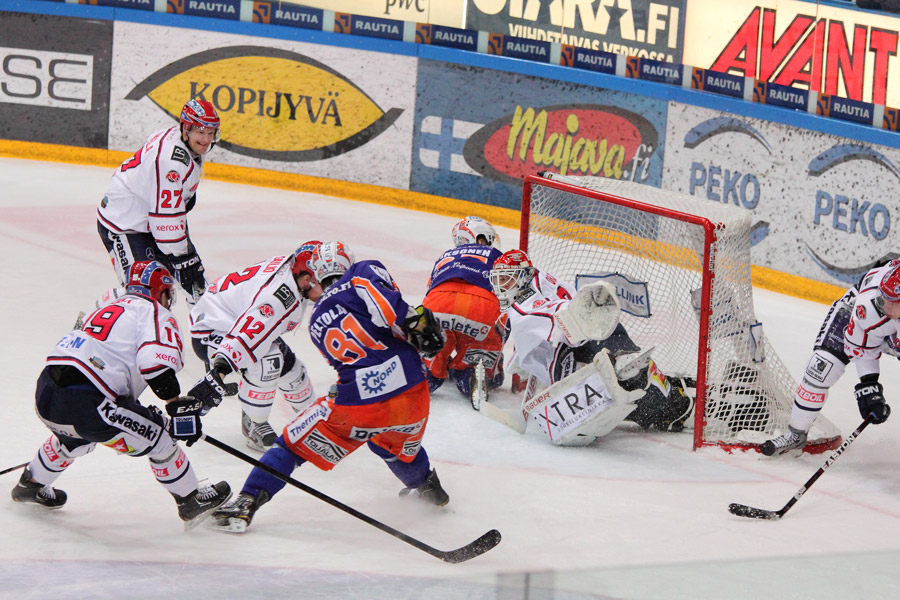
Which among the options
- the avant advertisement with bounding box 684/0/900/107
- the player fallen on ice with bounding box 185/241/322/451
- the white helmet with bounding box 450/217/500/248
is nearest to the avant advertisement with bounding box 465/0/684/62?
the avant advertisement with bounding box 684/0/900/107

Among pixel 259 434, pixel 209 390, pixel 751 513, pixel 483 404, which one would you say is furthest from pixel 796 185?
pixel 209 390

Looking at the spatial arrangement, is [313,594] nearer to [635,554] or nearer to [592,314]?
[635,554]

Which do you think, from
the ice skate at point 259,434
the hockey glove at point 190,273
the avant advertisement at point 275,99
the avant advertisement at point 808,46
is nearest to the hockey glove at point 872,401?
the ice skate at point 259,434

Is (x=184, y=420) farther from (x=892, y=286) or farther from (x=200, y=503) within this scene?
(x=892, y=286)

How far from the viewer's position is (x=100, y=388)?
3.77 meters

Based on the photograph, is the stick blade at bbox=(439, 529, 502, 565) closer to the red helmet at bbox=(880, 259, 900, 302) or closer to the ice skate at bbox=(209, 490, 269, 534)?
the ice skate at bbox=(209, 490, 269, 534)

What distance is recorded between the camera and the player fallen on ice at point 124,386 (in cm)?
375

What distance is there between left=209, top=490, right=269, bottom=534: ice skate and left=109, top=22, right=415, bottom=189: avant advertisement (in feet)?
19.3

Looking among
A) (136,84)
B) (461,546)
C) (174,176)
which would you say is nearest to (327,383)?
(174,176)

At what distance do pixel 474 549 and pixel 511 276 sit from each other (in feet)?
4.86

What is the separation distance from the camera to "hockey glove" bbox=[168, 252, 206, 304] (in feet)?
18.7

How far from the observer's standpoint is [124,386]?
3.84m

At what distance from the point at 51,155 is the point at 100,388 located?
269 inches

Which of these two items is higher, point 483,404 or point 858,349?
point 858,349
